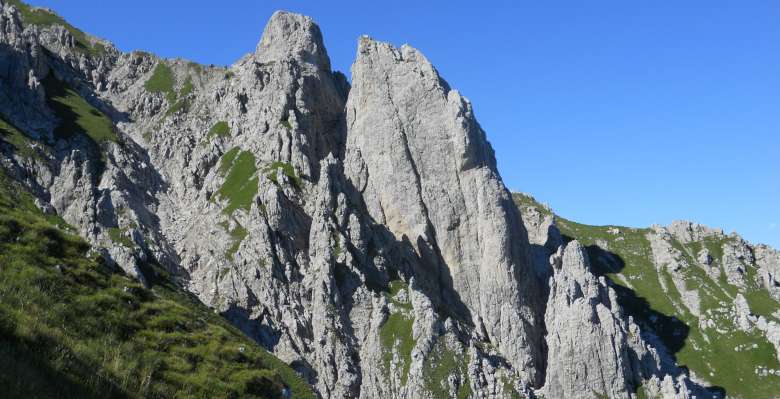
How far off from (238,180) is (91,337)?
15238 cm

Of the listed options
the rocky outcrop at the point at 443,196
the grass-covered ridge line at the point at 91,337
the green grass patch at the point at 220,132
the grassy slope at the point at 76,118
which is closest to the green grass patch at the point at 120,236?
the grassy slope at the point at 76,118

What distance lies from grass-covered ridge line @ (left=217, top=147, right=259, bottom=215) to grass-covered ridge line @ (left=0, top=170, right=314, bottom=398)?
131351 mm

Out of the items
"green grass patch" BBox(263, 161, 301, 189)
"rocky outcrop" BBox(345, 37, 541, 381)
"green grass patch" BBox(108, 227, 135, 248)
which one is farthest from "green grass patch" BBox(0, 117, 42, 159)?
"rocky outcrop" BBox(345, 37, 541, 381)

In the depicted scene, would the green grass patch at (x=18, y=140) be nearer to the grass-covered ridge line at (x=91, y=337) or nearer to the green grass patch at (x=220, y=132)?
the green grass patch at (x=220, y=132)

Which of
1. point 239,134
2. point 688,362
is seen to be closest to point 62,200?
point 239,134

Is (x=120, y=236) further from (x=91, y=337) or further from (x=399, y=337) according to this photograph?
(x=91, y=337)

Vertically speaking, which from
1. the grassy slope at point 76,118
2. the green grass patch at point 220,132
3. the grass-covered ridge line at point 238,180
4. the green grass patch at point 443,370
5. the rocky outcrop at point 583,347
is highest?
the green grass patch at point 220,132

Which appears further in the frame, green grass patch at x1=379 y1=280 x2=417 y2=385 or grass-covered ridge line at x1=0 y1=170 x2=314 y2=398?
green grass patch at x1=379 y1=280 x2=417 y2=385

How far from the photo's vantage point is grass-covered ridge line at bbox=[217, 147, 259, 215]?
166 metres

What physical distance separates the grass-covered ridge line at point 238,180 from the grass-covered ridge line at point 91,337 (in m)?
131

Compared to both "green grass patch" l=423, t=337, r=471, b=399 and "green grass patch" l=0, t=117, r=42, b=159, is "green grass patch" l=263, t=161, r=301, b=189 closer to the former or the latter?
"green grass patch" l=0, t=117, r=42, b=159

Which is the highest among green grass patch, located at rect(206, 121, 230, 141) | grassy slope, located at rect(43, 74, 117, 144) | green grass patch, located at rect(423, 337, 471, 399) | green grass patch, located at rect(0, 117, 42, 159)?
green grass patch, located at rect(206, 121, 230, 141)

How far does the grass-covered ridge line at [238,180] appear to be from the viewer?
166 m

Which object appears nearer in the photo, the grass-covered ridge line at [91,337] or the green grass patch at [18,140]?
the grass-covered ridge line at [91,337]
